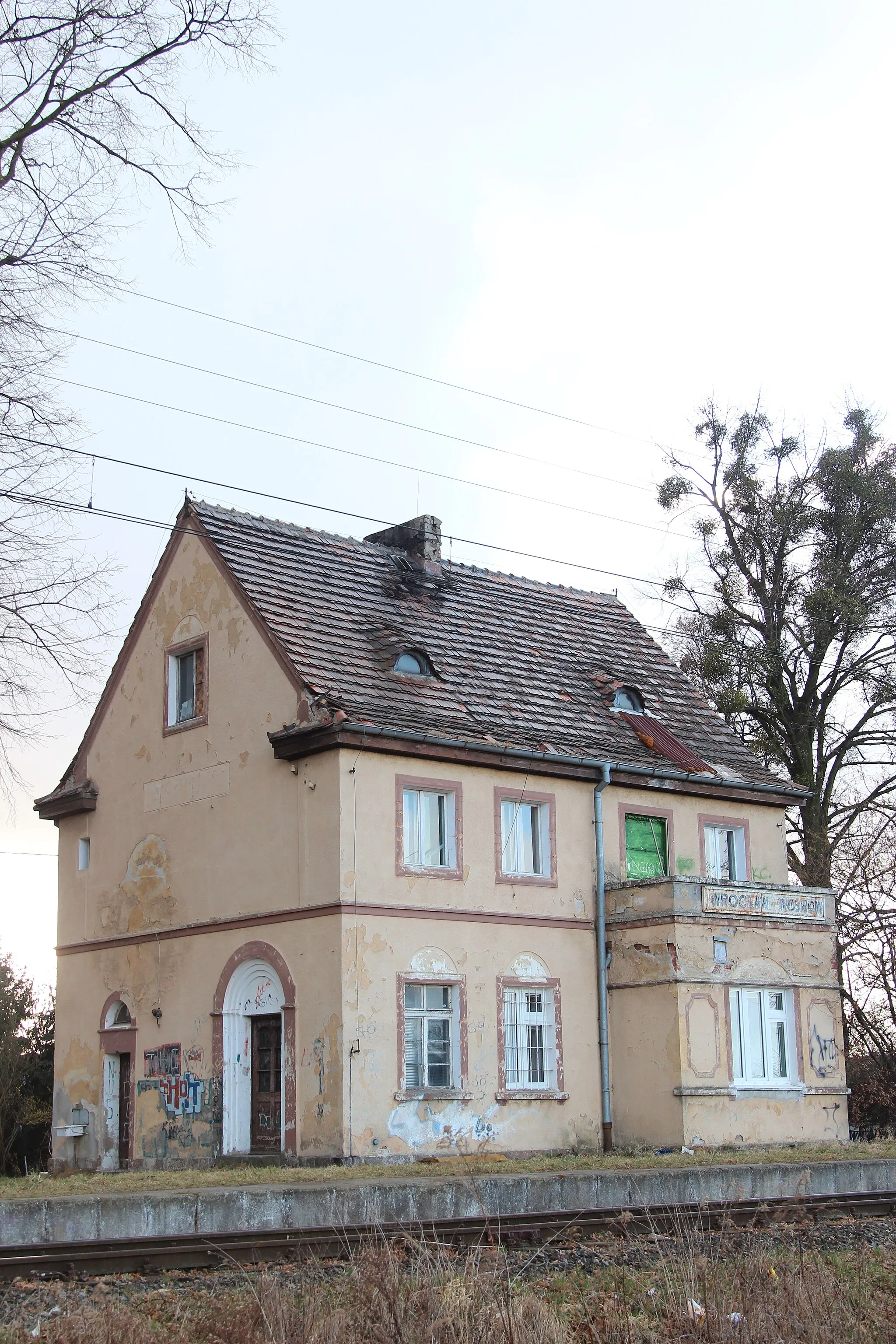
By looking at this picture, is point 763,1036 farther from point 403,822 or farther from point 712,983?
point 403,822

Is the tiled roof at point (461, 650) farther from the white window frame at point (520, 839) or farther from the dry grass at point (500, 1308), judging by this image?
the dry grass at point (500, 1308)

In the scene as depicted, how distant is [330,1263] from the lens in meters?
11.3

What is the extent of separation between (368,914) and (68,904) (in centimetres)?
832

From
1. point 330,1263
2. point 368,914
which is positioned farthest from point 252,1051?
point 330,1263

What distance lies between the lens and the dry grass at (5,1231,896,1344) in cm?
874

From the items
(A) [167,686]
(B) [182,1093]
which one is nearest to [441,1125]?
(B) [182,1093]

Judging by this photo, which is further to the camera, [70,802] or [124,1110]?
[70,802]

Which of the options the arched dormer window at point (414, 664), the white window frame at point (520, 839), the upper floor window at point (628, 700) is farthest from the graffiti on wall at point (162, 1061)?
the upper floor window at point (628, 700)

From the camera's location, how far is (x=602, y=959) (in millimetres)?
24938

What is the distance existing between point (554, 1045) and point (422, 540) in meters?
9.90

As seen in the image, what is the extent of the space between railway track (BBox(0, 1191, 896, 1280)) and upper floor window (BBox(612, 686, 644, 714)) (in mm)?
14376

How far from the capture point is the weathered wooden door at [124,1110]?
82.3 feet

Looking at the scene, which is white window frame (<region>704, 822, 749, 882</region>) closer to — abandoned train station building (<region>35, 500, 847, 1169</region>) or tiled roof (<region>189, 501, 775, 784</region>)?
abandoned train station building (<region>35, 500, 847, 1169</region>)

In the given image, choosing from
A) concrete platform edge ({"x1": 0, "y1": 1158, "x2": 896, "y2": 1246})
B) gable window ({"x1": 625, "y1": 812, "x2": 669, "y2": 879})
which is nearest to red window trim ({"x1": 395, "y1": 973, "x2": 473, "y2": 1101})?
gable window ({"x1": 625, "y1": 812, "x2": 669, "y2": 879})
